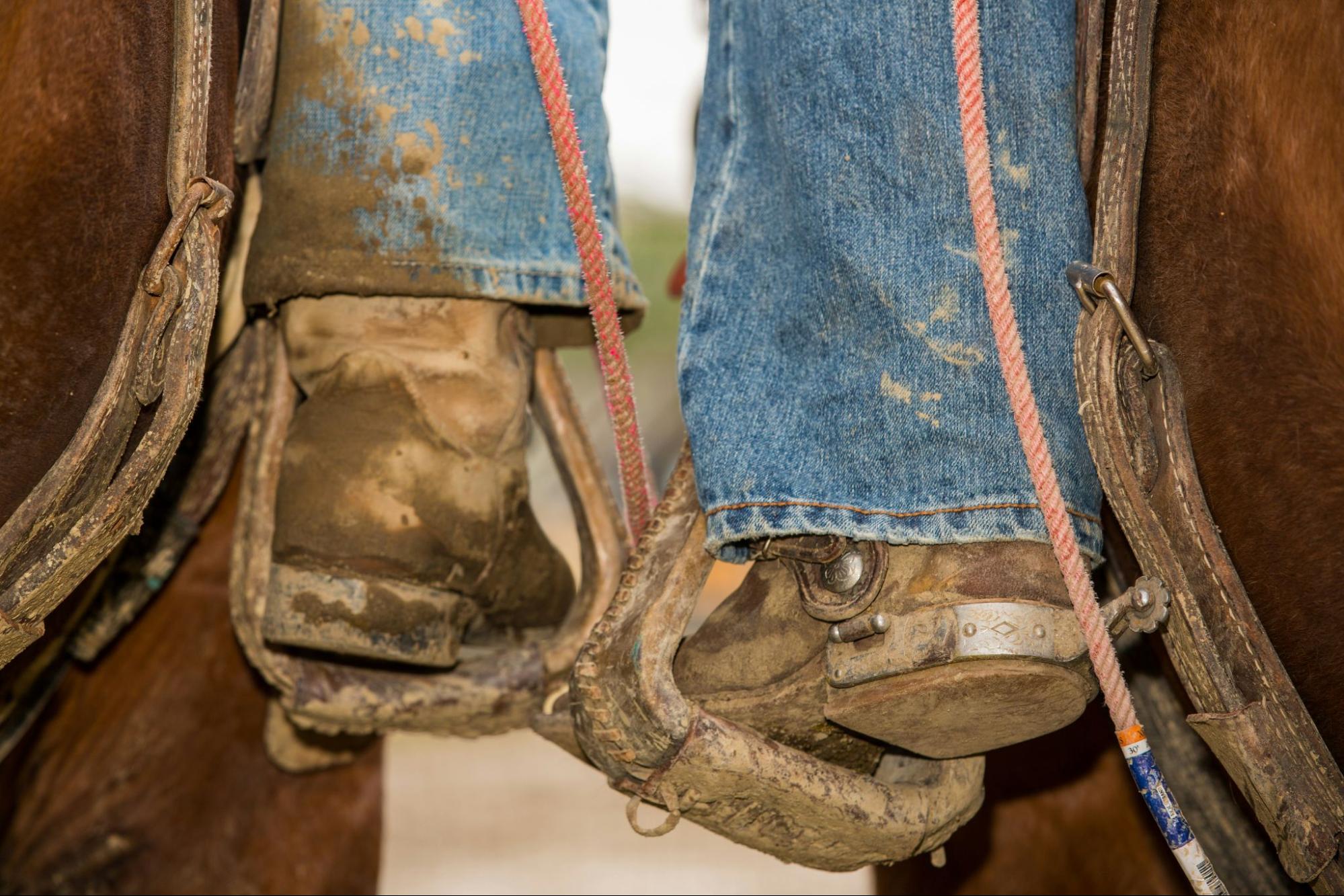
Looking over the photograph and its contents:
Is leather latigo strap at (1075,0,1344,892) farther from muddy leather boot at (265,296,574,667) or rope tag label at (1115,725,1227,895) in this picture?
muddy leather boot at (265,296,574,667)

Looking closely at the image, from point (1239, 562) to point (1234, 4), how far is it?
467 millimetres

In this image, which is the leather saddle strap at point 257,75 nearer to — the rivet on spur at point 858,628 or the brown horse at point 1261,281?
the brown horse at point 1261,281

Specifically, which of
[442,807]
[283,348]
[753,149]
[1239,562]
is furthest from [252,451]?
[442,807]

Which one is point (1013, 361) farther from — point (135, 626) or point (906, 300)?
point (135, 626)

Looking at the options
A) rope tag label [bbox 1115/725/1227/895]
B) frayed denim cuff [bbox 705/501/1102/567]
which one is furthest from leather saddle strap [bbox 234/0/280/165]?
rope tag label [bbox 1115/725/1227/895]

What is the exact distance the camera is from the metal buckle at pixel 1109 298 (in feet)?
3.25

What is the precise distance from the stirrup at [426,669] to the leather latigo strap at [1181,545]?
669mm

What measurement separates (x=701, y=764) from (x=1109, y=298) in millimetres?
535

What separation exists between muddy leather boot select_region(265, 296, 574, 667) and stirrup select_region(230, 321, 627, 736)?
85mm

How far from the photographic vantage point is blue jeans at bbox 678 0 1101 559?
1.02 metres

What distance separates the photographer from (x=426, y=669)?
4.69 ft

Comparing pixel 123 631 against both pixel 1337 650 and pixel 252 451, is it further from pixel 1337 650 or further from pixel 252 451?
pixel 1337 650

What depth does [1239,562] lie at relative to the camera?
3.35 feet

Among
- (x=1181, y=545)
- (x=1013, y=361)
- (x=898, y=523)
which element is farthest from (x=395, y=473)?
(x=1181, y=545)
